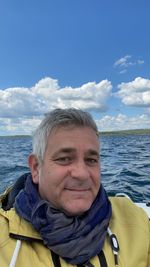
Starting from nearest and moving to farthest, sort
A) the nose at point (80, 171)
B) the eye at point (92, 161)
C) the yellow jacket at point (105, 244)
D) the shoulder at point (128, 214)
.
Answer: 1. the yellow jacket at point (105, 244)
2. the nose at point (80, 171)
3. the eye at point (92, 161)
4. the shoulder at point (128, 214)

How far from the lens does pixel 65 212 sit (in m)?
2.50

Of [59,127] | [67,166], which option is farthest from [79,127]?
[67,166]

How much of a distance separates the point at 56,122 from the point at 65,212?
2.17ft

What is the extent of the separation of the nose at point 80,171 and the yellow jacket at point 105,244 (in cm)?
49

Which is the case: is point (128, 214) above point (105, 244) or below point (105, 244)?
above

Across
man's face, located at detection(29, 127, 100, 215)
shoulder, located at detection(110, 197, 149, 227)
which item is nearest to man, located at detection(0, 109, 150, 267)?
man's face, located at detection(29, 127, 100, 215)

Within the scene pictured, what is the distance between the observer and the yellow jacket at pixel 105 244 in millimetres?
2348

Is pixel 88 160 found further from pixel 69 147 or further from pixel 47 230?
pixel 47 230

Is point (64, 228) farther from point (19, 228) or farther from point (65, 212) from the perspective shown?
point (19, 228)

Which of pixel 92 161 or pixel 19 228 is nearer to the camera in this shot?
pixel 19 228

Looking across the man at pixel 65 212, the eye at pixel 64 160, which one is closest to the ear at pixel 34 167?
the man at pixel 65 212

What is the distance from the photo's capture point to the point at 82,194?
2.50 m

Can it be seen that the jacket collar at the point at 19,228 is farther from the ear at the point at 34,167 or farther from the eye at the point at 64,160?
the eye at the point at 64,160

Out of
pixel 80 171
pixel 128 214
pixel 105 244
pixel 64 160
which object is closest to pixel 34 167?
pixel 64 160
